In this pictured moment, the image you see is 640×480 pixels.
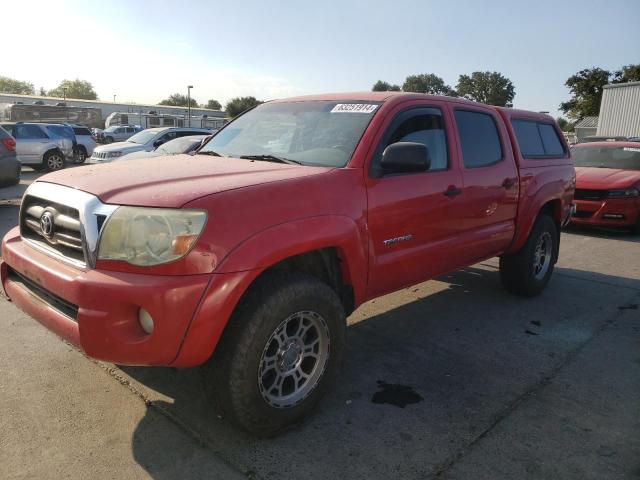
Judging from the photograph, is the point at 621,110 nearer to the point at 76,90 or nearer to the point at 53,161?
the point at 53,161

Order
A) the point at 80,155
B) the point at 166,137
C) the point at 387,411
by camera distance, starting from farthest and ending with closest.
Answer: the point at 80,155 → the point at 166,137 → the point at 387,411

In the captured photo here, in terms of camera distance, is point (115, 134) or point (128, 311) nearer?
point (128, 311)

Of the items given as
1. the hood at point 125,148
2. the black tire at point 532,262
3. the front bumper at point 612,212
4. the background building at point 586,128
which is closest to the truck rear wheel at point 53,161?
the hood at point 125,148

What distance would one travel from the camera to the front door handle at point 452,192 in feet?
12.0

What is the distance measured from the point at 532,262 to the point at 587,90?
202 ft

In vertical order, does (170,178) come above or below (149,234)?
above

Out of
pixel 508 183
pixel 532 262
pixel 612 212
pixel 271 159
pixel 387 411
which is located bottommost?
pixel 387 411

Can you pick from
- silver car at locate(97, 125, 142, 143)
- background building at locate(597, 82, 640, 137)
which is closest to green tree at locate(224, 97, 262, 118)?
silver car at locate(97, 125, 142, 143)

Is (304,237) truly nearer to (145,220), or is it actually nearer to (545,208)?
(145,220)

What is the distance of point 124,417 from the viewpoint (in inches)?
111

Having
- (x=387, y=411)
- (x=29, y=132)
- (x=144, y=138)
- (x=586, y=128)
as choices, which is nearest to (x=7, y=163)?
(x=144, y=138)

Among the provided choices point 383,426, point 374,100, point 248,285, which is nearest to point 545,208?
point 374,100

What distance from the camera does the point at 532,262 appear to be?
507cm

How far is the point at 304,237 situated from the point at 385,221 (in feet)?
2.48
